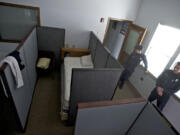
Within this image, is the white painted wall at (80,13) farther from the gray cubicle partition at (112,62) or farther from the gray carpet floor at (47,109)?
the gray cubicle partition at (112,62)

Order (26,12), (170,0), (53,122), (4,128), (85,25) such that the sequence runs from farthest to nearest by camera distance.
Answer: (85,25), (26,12), (170,0), (53,122), (4,128)

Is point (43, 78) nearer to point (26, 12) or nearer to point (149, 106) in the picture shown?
point (26, 12)

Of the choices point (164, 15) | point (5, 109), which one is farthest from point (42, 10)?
point (164, 15)

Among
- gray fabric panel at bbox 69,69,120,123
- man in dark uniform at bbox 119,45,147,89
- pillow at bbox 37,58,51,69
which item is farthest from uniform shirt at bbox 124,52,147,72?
pillow at bbox 37,58,51,69

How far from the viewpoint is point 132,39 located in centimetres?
355

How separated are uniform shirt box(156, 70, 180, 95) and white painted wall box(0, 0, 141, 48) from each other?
2.18 metres

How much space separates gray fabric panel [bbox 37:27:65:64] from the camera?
2.92 m

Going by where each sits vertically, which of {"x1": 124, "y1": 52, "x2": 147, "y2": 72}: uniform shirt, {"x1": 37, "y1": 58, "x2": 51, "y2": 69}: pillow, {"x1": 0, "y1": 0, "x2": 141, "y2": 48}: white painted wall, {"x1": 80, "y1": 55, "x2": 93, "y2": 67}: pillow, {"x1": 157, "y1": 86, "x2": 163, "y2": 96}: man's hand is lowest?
{"x1": 37, "y1": 58, "x2": 51, "y2": 69}: pillow

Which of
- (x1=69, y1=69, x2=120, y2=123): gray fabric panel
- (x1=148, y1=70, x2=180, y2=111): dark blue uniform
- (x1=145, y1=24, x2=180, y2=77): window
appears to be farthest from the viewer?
(x1=145, y1=24, x2=180, y2=77): window

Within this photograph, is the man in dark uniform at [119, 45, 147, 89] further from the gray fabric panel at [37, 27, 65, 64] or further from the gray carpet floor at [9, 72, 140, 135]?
the gray fabric panel at [37, 27, 65, 64]

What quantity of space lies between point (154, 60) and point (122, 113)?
2395mm

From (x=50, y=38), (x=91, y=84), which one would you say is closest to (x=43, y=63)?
(x=50, y=38)

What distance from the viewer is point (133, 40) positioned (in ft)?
11.5

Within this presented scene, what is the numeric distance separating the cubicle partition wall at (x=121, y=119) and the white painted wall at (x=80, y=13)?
2.80 meters
